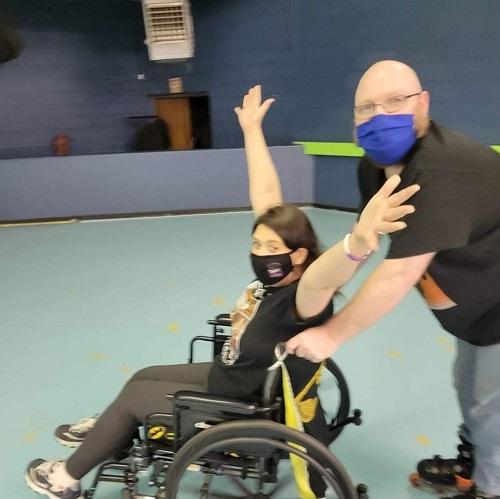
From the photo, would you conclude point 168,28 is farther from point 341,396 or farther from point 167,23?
point 341,396

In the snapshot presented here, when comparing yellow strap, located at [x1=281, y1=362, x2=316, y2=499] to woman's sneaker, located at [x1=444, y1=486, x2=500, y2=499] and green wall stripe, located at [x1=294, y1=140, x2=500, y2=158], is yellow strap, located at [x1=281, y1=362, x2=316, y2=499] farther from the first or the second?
green wall stripe, located at [x1=294, y1=140, x2=500, y2=158]

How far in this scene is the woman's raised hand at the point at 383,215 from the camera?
3.00 ft

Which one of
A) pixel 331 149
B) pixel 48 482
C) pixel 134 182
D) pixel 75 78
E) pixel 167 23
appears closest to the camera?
pixel 48 482

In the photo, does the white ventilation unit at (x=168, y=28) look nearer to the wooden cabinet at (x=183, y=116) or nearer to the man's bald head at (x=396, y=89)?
the wooden cabinet at (x=183, y=116)

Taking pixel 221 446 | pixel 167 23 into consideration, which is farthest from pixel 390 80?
pixel 167 23

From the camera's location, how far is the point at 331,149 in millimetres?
4871

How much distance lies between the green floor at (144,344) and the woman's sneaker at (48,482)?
0.37 feet

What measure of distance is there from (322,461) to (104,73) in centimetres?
575

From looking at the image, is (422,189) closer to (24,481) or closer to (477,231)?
(477,231)

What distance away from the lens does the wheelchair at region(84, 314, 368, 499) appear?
44.6 inches

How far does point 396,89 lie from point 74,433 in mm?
1433

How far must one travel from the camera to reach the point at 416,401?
1961 millimetres

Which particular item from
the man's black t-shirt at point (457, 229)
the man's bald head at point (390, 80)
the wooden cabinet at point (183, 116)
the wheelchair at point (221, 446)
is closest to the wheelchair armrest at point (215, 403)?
the wheelchair at point (221, 446)

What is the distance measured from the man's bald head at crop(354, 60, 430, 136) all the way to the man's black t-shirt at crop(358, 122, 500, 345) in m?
0.05
